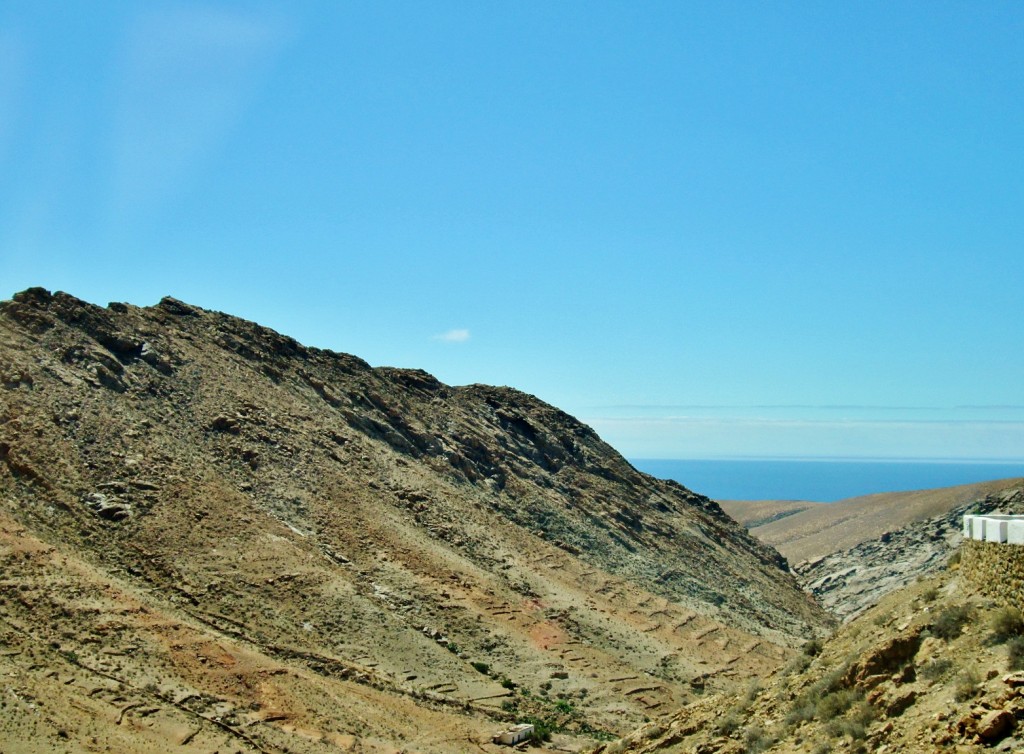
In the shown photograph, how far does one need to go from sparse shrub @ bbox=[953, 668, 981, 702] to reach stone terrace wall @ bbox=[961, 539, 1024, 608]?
1.30m

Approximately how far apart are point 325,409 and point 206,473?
45.5ft

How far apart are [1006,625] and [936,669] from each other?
1009 millimetres

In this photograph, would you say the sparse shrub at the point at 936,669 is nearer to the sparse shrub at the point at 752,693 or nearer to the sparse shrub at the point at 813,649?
the sparse shrub at the point at 752,693

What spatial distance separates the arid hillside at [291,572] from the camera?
2641cm

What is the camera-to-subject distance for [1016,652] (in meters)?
10.8

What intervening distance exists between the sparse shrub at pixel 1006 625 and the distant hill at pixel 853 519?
7551 cm

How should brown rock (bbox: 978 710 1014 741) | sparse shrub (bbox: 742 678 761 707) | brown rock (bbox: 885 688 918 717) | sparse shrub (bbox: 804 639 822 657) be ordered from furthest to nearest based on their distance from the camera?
sparse shrub (bbox: 804 639 822 657)
sparse shrub (bbox: 742 678 761 707)
brown rock (bbox: 885 688 918 717)
brown rock (bbox: 978 710 1014 741)

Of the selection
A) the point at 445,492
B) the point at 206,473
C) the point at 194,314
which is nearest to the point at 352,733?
the point at 206,473

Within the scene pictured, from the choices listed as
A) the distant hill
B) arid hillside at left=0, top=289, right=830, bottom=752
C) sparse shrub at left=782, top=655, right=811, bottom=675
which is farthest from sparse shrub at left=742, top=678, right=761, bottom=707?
the distant hill

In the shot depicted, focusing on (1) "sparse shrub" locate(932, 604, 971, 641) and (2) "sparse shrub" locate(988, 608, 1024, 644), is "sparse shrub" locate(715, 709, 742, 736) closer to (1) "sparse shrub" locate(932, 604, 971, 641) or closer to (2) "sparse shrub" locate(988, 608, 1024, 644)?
(1) "sparse shrub" locate(932, 604, 971, 641)

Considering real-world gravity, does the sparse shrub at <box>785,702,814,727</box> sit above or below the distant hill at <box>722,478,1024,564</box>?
below

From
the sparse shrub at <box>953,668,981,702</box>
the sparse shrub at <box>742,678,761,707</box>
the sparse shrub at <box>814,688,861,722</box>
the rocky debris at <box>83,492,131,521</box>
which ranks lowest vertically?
the sparse shrub at <box>742,678,761,707</box>

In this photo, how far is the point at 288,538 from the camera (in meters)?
38.2

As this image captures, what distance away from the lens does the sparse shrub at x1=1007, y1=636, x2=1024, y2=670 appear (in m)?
10.6
